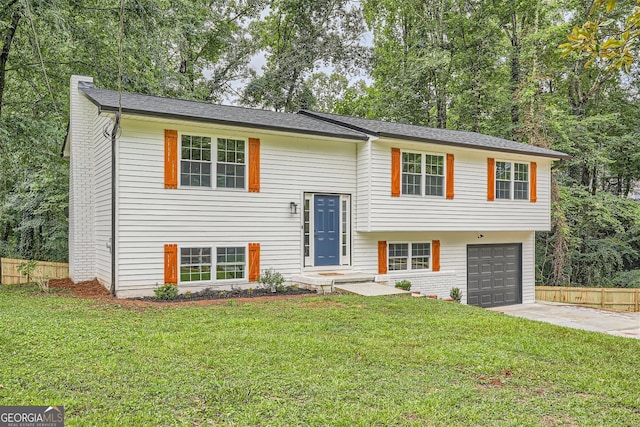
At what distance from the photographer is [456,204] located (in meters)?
12.8

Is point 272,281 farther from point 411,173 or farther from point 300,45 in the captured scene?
point 300,45

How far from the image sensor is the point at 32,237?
56.9 ft

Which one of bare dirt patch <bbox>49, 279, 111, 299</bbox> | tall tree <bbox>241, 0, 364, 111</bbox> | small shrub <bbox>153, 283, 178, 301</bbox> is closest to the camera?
small shrub <bbox>153, 283, 178, 301</bbox>

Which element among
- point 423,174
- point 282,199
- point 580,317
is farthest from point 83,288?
point 580,317

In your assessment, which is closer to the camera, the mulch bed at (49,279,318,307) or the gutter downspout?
the mulch bed at (49,279,318,307)

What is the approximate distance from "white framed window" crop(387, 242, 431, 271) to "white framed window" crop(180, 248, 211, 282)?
5036 mm

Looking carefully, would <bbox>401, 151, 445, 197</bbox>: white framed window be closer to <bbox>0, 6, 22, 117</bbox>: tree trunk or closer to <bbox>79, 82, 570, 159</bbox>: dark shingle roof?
<bbox>79, 82, 570, 159</bbox>: dark shingle roof

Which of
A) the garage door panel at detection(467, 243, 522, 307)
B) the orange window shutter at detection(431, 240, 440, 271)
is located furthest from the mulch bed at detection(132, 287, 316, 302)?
the garage door panel at detection(467, 243, 522, 307)

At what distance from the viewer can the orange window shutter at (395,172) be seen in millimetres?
11758

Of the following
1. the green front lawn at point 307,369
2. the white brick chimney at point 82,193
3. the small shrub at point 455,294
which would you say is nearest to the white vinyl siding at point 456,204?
the small shrub at point 455,294

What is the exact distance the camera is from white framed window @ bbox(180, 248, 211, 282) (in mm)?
9711

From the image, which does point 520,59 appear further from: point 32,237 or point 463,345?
point 32,237

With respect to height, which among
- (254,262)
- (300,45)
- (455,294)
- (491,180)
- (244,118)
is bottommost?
(455,294)

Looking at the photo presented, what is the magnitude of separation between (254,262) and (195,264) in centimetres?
134
